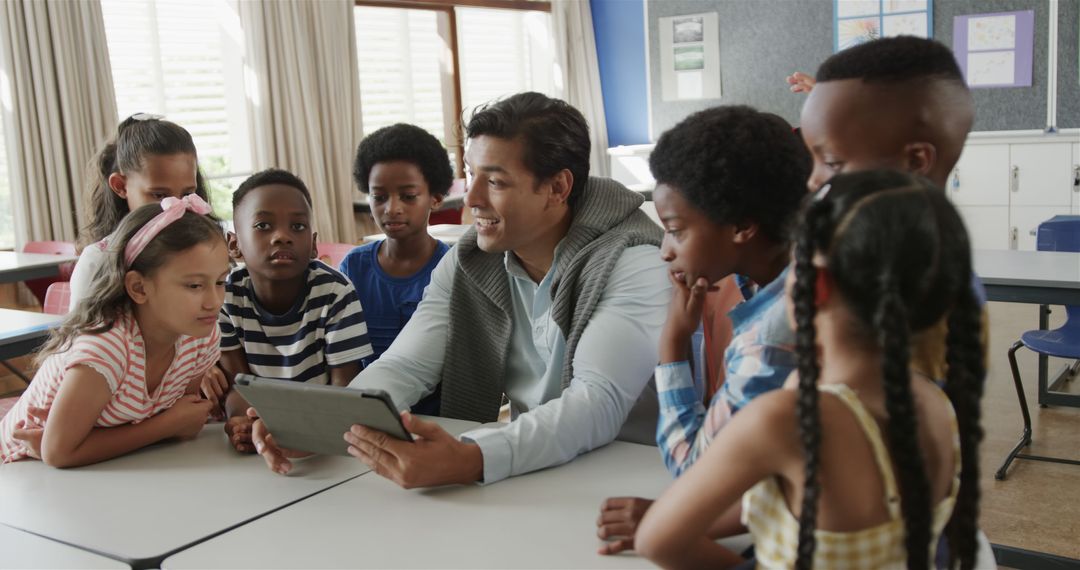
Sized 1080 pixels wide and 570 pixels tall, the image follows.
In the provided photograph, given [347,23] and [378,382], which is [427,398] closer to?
Result: [378,382]

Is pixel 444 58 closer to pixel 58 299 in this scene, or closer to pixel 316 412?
pixel 58 299

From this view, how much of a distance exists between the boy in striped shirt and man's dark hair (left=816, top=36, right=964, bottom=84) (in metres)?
1.11

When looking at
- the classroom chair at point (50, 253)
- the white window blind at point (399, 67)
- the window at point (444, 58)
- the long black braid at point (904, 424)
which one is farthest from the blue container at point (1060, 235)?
the white window blind at point (399, 67)

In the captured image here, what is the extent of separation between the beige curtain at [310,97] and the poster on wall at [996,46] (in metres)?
3.88

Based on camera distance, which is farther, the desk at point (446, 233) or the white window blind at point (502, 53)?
the white window blind at point (502, 53)

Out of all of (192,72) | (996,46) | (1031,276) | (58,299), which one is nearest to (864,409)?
(1031,276)

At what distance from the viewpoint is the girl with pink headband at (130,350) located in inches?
60.7

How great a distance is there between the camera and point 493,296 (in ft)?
6.11

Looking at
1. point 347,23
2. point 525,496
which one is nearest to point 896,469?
point 525,496

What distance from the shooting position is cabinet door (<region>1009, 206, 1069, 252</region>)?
5.61 metres

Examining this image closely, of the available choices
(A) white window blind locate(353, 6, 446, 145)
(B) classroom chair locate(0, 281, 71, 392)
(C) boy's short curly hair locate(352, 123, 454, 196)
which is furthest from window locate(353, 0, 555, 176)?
(C) boy's short curly hair locate(352, 123, 454, 196)

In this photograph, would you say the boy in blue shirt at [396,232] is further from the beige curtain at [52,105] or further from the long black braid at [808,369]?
the beige curtain at [52,105]

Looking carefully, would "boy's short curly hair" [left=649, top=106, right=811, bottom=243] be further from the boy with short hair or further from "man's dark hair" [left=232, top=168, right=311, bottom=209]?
"man's dark hair" [left=232, top=168, right=311, bottom=209]

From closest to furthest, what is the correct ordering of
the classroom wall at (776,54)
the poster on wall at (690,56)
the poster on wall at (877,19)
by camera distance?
the classroom wall at (776,54)
the poster on wall at (877,19)
the poster on wall at (690,56)
